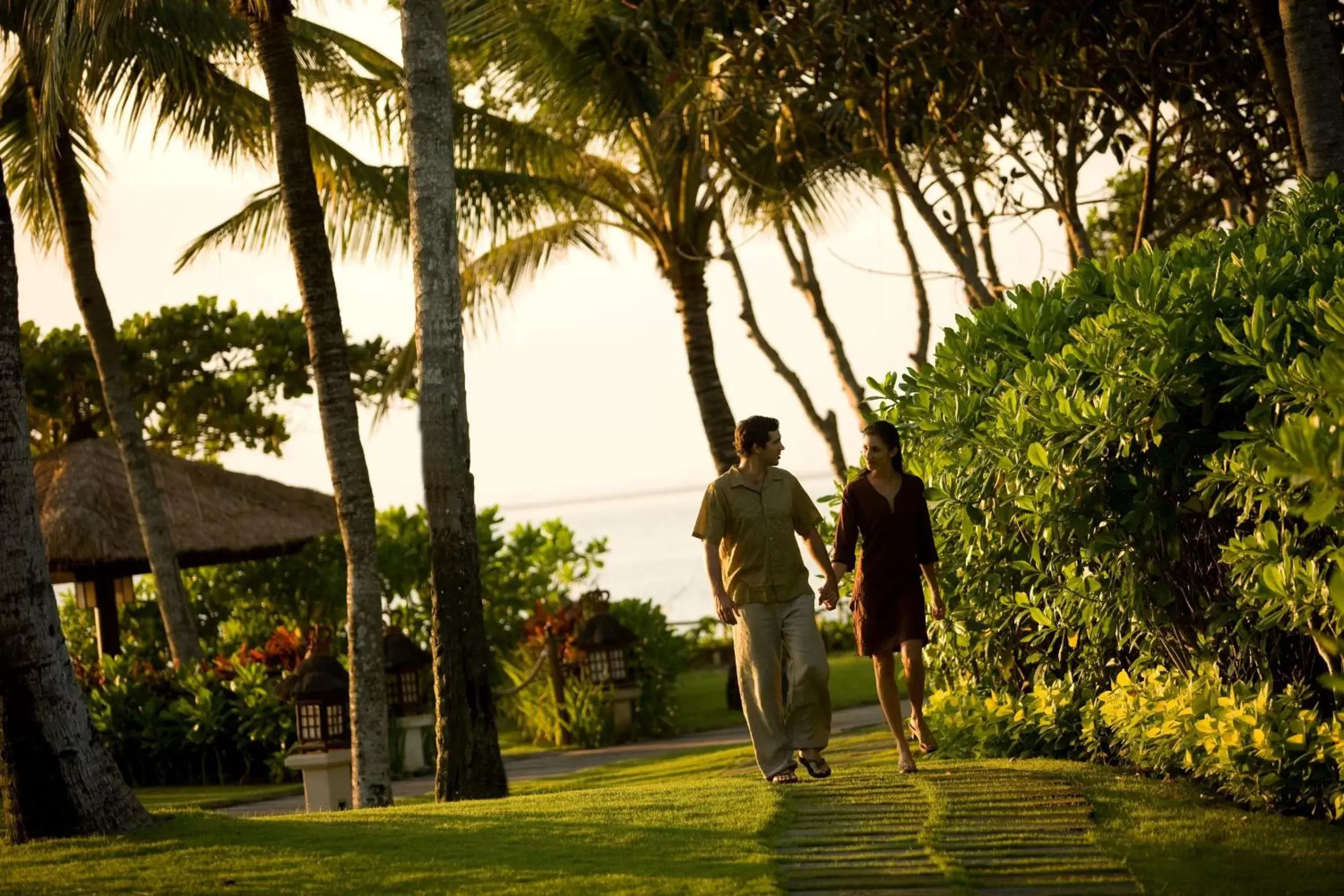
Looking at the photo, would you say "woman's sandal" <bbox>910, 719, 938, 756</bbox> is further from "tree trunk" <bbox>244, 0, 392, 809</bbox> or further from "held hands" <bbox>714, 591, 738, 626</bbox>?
"tree trunk" <bbox>244, 0, 392, 809</bbox>

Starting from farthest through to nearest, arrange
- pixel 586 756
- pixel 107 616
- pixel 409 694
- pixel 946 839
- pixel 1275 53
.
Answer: pixel 107 616 < pixel 586 756 < pixel 409 694 < pixel 1275 53 < pixel 946 839

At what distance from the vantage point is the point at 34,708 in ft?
24.2

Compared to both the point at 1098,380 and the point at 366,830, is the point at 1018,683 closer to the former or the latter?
the point at 1098,380

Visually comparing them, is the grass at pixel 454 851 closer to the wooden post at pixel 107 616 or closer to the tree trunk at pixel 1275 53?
the tree trunk at pixel 1275 53

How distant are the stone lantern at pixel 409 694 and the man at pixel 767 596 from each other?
25.4 ft

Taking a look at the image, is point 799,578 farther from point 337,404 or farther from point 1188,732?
point 337,404

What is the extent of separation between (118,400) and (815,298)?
911 centimetres

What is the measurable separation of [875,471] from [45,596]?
418 cm

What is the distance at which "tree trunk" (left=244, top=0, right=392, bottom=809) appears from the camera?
12.0 m

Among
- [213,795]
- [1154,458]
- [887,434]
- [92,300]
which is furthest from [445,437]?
[92,300]

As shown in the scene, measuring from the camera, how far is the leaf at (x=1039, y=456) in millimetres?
7422

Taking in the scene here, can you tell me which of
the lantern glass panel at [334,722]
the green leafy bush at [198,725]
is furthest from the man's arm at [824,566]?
the green leafy bush at [198,725]

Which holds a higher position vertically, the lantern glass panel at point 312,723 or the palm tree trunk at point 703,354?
the palm tree trunk at point 703,354

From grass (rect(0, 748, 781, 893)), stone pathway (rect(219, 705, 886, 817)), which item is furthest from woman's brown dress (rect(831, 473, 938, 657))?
stone pathway (rect(219, 705, 886, 817))
